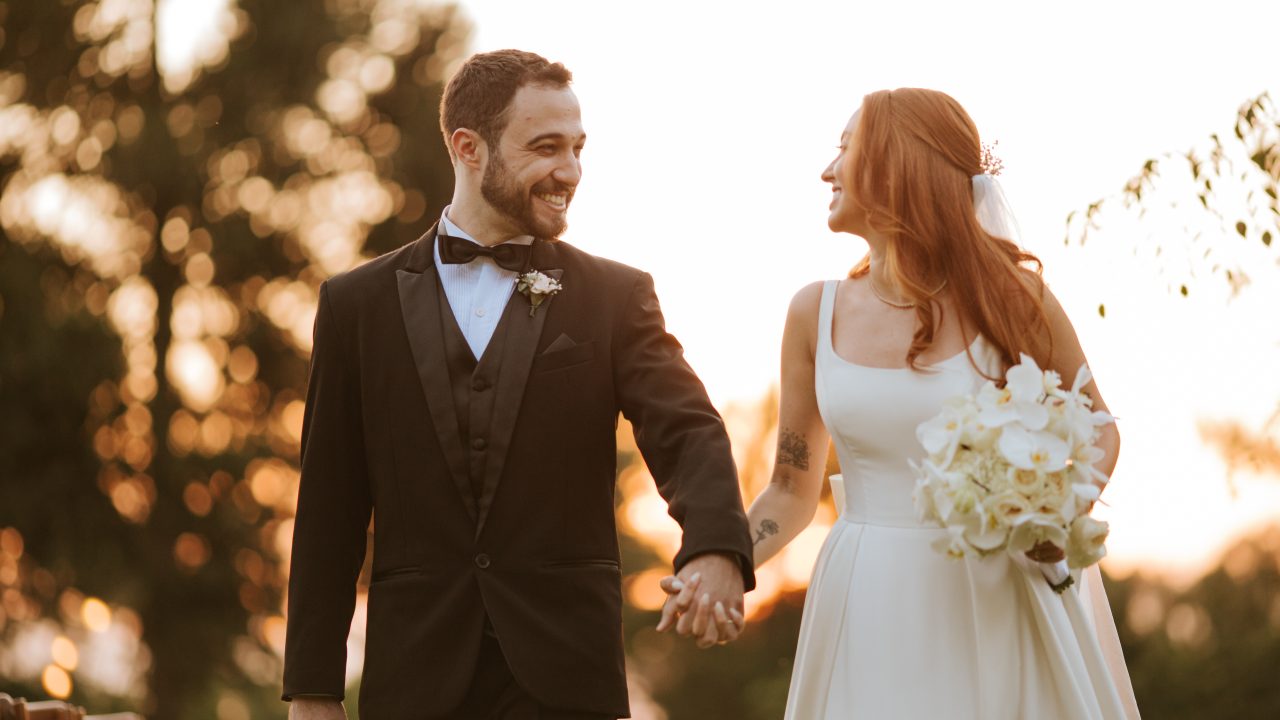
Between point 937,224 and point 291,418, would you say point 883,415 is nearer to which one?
point 937,224

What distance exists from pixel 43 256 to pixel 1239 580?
40.7 ft

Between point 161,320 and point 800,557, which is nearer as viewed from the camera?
point 161,320

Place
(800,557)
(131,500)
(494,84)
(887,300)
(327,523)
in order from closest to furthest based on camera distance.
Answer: (327,523)
(494,84)
(887,300)
(131,500)
(800,557)

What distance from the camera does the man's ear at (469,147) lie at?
12.3ft

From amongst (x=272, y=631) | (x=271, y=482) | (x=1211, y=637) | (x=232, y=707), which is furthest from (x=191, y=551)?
(x=1211, y=637)

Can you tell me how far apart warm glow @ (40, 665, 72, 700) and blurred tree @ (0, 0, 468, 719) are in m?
0.02

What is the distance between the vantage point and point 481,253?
12.2 feet

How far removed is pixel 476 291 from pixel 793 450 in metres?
Result: 1.08

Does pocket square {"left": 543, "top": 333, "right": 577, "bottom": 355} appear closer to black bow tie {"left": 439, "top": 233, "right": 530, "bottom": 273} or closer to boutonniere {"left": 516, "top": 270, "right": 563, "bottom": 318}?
boutonniere {"left": 516, "top": 270, "right": 563, "bottom": 318}

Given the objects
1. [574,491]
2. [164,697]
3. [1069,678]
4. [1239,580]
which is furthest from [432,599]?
[1239,580]

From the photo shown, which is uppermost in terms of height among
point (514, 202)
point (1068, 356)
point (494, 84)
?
point (494, 84)

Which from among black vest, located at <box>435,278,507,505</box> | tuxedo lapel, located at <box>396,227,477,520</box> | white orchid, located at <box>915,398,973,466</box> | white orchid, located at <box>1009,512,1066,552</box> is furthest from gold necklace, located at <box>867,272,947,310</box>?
tuxedo lapel, located at <box>396,227,477,520</box>

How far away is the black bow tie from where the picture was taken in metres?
3.70

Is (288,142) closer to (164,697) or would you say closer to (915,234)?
(164,697)
